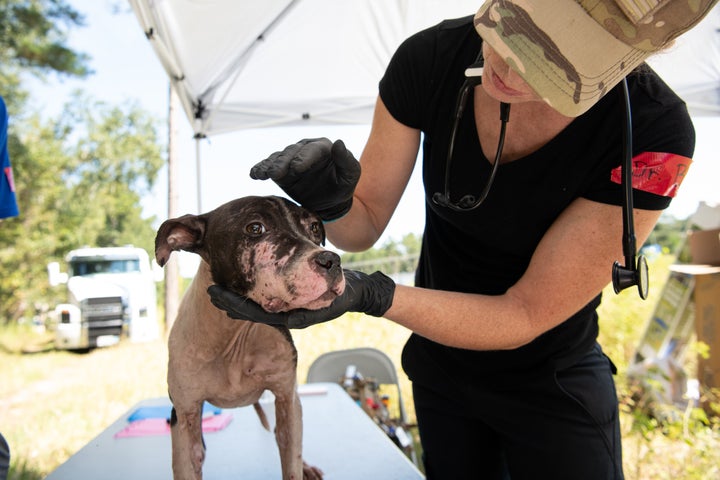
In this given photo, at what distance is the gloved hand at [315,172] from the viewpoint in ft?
4.72

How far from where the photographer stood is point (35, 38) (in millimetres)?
11797

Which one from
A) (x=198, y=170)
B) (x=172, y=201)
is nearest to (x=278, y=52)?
(x=198, y=170)

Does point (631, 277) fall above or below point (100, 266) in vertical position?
above

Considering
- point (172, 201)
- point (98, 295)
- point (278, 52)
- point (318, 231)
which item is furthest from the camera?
point (98, 295)

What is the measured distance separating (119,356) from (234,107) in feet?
23.1

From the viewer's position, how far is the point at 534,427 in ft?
5.99

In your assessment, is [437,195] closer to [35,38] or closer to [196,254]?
[196,254]

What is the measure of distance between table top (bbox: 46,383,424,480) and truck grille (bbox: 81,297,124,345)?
8.03 metres

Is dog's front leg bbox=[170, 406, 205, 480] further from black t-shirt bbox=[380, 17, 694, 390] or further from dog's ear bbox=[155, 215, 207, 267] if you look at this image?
black t-shirt bbox=[380, 17, 694, 390]

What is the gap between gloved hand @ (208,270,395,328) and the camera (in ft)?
4.33

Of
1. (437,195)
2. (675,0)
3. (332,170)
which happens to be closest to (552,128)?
(437,195)

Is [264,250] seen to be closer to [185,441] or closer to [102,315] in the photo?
[185,441]

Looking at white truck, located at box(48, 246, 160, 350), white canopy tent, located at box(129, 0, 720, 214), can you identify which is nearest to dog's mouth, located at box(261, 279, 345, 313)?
white canopy tent, located at box(129, 0, 720, 214)

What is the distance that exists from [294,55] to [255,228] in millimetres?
3358
